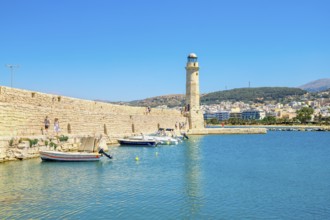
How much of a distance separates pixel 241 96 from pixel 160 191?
17553cm

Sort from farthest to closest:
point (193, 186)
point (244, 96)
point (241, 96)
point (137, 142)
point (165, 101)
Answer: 1. point (241, 96)
2. point (244, 96)
3. point (165, 101)
4. point (137, 142)
5. point (193, 186)

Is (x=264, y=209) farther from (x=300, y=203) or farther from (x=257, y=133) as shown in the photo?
(x=257, y=133)

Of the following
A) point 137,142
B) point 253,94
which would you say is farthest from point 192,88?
point 253,94

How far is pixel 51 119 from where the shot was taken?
58.8ft

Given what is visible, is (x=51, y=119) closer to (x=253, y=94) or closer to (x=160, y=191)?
(x=160, y=191)

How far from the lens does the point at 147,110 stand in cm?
3247

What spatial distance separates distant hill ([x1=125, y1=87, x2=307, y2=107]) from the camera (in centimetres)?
17712

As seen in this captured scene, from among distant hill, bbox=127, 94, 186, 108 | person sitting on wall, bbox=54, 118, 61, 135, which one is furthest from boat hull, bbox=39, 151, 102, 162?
distant hill, bbox=127, 94, 186, 108

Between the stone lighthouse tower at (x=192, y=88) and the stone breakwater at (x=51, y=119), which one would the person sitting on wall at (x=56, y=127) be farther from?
the stone lighthouse tower at (x=192, y=88)

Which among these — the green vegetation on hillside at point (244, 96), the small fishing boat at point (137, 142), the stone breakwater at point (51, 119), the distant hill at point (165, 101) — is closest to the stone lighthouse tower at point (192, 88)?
the stone breakwater at point (51, 119)

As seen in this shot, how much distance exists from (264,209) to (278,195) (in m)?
1.61

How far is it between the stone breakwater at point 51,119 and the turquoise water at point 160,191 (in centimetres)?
105

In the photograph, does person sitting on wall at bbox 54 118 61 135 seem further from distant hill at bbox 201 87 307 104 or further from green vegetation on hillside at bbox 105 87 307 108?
distant hill at bbox 201 87 307 104

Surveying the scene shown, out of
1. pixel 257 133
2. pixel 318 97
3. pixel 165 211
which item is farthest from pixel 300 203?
pixel 318 97
